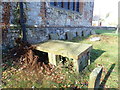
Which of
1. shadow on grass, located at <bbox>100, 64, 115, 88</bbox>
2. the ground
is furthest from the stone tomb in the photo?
shadow on grass, located at <bbox>100, 64, 115, 88</bbox>

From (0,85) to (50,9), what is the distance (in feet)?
13.4

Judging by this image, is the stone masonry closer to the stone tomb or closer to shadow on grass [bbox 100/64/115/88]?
the stone tomb

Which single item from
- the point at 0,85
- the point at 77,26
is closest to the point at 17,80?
the point at 0,85

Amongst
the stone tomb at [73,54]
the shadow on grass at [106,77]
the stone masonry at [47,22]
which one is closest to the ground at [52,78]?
the shadow on grass at [106,77]

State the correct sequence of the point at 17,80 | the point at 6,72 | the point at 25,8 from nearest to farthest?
the point at 17,80 < the point at 6,72 < the point at 25,8

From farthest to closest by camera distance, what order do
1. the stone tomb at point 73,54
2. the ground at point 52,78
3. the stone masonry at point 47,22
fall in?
the stone masonry at point 47,22
the stone tomb at point 73,54
the ground at point 52,78

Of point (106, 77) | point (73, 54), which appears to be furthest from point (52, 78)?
point (106, 77)

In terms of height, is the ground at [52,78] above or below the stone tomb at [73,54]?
below

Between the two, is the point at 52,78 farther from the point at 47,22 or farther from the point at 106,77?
the point at 47,22

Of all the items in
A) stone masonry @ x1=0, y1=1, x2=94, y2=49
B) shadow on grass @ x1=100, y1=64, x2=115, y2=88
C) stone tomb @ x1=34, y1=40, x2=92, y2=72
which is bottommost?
shadow on grass @ x1=100, y1=64, x2=115, y2=88

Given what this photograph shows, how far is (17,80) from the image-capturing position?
2.26 metres

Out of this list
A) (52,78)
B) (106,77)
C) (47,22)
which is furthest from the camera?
(47,22)

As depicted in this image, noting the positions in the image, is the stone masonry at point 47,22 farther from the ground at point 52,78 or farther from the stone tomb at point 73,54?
the ground at point 52,78

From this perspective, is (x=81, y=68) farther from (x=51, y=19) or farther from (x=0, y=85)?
(x=51, y=19)
